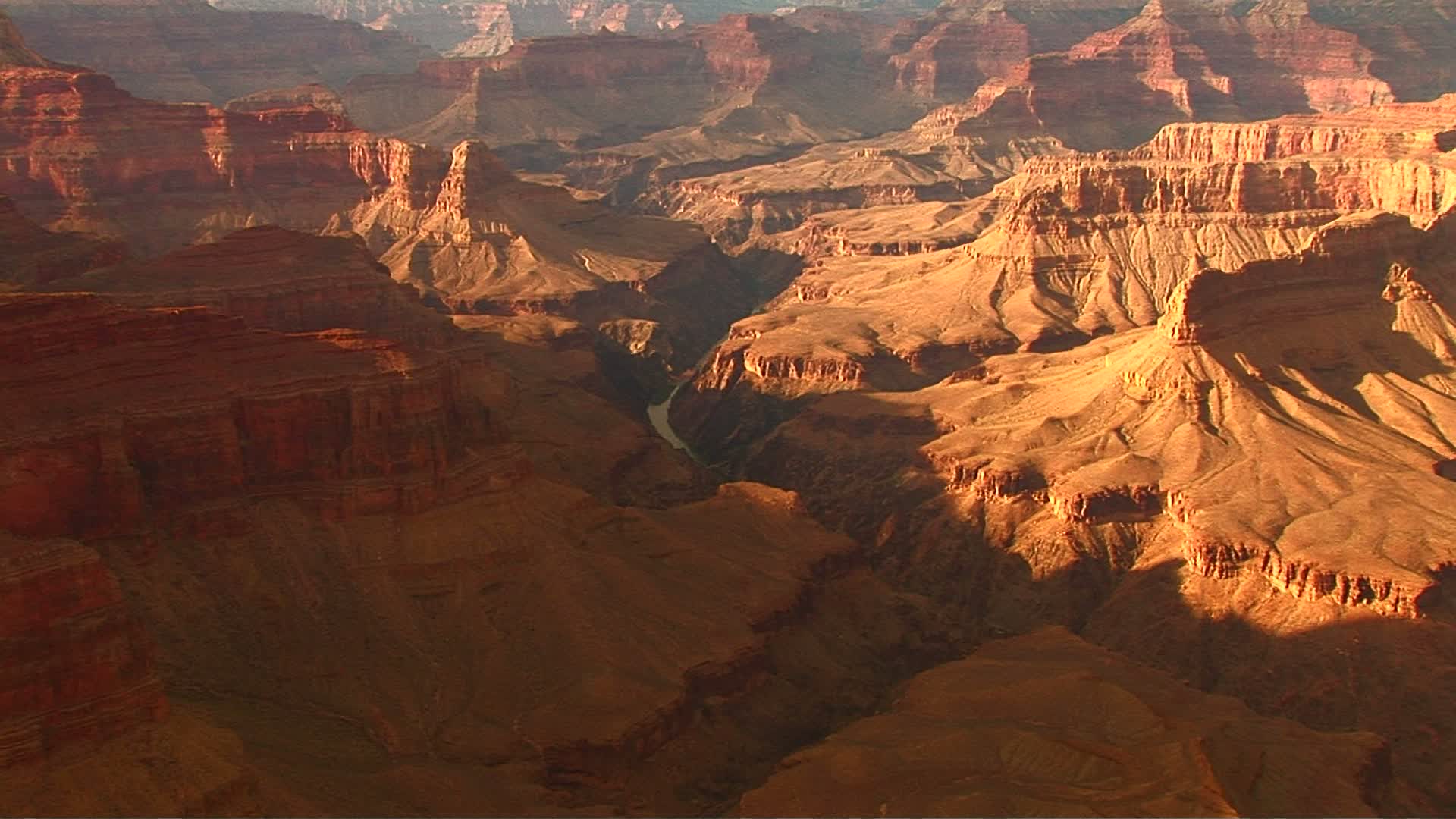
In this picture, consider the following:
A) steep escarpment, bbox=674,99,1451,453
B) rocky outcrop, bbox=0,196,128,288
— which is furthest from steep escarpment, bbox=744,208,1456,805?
rocky outcrop, bbox=0,196,128,288

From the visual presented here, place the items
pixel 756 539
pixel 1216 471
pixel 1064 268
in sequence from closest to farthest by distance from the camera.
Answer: pixel 756 539 → pixel 1216 471 → pixel 1064 268

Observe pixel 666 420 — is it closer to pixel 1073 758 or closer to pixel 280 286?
pixel 280 286

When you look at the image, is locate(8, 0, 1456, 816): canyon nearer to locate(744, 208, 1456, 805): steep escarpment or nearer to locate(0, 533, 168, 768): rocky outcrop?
locate(0, 533, 168, 768): rocky outcrop

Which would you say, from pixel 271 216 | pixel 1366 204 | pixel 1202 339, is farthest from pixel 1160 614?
pixel 271 216

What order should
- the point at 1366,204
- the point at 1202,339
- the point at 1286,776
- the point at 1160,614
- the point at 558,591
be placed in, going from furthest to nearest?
1. the point at 1366,204
2. the point at 1202,339
3. the point at 1160,614
4. the point at 558,591
5. the point at 1286,776

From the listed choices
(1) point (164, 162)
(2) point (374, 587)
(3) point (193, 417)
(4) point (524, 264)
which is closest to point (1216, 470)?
(2) point (374, 587)

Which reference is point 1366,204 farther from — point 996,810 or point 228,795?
point 228,795

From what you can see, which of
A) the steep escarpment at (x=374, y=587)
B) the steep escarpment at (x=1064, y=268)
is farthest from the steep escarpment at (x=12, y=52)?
the steep escarpment at (x=374, y=587)

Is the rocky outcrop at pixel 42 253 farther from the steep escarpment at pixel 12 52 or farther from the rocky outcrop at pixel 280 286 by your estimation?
the steep escarpment at pixel 12 52
